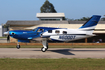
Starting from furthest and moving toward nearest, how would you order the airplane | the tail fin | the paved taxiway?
the tail fin, the airplane, the paved taxiway

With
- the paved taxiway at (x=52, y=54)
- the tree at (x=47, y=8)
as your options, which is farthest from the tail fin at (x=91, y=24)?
the tree at (x=47, y=8)

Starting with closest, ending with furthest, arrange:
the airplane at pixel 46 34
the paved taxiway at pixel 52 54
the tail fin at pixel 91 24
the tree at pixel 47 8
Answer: the paved taxiway at pixel 52 54
the airplane at pixel 46 34
the tail fin at pixel 91 24
the tree at pixel 47 8

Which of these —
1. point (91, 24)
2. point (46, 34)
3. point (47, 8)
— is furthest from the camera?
point (47, 8)

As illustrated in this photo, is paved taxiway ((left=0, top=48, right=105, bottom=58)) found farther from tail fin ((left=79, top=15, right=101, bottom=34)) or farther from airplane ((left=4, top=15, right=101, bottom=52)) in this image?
tail fin ((left=79, top=15, right=101, bottom=34))

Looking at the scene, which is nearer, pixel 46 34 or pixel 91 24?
pixel 46 34

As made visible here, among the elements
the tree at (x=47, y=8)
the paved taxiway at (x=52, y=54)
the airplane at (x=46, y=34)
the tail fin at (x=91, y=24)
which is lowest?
the paved taxiway at (x=52, y=54)

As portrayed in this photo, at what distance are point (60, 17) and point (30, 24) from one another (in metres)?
27.0

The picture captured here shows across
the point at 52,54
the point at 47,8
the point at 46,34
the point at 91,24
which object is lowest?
the point at 52,54

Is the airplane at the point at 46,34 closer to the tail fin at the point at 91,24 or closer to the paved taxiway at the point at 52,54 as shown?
the tail fin at the point at 91,24

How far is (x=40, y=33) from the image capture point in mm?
18750

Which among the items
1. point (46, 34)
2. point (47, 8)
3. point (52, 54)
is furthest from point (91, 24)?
point (47, 8)

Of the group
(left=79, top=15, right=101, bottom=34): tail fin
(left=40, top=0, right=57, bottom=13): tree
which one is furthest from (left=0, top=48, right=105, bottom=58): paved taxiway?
(left=40, top=0, right=57, bottom=13): tree

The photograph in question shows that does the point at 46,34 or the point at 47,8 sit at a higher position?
the point at 47,8

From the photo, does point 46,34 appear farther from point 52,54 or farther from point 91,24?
point 91,24
